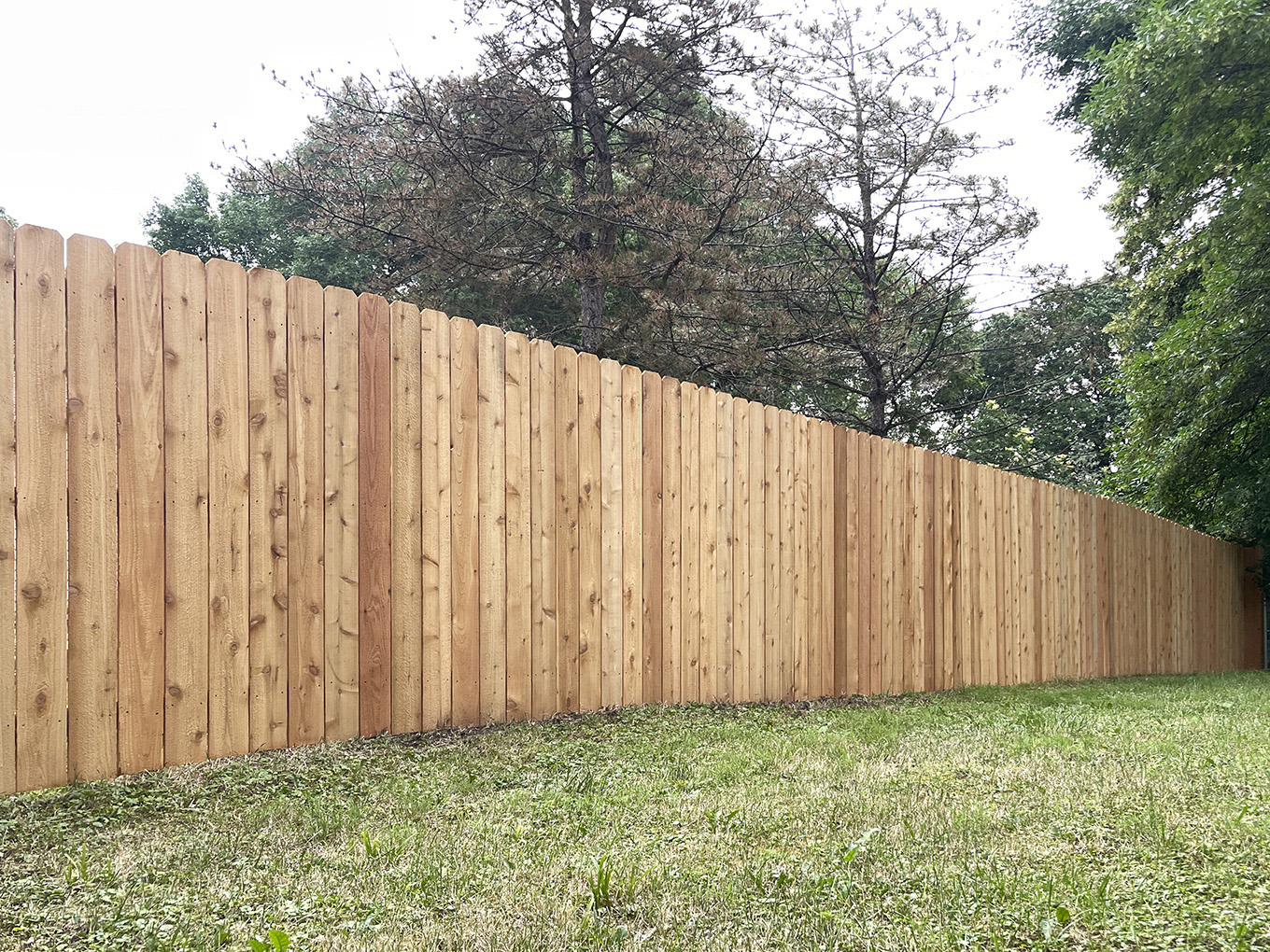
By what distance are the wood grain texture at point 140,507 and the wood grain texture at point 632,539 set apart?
235 centimetres

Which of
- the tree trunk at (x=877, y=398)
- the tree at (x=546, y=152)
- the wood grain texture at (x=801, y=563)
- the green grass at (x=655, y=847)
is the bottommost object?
the green grass at (x=655, y=847)

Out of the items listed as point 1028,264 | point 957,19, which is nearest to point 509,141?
point 957,19

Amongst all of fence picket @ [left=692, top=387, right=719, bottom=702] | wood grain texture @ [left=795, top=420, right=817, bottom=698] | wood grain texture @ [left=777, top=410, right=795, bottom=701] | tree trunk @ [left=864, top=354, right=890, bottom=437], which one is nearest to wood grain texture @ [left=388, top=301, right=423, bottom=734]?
fence picket @ [left=692, top=387, right=719, bottom=702]

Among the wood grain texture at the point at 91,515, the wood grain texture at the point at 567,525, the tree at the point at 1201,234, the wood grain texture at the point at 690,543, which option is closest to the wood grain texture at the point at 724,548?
the wood grain texture at the point at 690,543

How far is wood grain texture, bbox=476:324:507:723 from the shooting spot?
4.42 meters

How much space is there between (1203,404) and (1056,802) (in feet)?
32.8

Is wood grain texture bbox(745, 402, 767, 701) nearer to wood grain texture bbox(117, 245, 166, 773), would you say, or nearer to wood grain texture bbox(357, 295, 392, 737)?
wood grain texture bbox(357, 295, 392, 737)

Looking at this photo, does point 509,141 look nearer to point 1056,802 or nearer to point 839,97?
point 839,97

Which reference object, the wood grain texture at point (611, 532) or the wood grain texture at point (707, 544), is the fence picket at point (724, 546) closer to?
the wood grain texture at point (707, 544)

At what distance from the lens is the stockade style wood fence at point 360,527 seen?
3148 millimetres

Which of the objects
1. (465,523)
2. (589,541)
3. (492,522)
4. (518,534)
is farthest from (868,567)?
(465,523)

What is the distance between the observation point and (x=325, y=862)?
255 centimetres

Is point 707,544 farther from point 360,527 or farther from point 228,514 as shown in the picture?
point 228,514

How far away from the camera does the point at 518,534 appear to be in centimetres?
457
